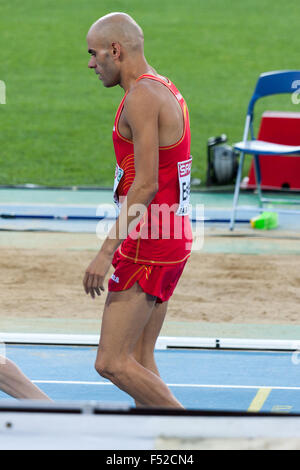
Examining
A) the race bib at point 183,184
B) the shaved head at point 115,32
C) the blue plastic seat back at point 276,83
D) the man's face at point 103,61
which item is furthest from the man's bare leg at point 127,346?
the blue plastic seat back at point 276,83

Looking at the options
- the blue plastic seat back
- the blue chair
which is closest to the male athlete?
the blue chair

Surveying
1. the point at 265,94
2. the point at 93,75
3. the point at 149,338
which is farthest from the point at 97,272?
the point at 93,75

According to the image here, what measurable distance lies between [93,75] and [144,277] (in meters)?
18.1

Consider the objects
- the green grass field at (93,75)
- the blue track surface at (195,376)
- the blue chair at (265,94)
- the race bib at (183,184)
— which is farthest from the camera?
the green grass field at (93,75)

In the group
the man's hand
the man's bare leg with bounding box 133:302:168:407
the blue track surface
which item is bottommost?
the blue track surface

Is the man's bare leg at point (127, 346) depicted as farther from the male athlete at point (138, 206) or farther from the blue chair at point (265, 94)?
the blue chair at point (265, 94)

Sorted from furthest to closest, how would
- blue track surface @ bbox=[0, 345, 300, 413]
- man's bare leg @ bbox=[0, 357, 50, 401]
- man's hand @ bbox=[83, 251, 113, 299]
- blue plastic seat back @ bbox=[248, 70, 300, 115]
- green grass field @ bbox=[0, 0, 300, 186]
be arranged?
green grass field @ bbox=[0, 0, 300, 186] < blue plastic seat back @ bbox=[248, 70, 300, 115] < blue track surface @ bbox=[0, 345, 300, 413] < man's bare leg @ bbox=[0, 357, 50, 401] < man's hand @ bbox=[83, 251, 113, 299]

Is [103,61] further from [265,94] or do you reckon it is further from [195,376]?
[265,94]

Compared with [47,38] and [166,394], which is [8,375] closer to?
[166,394]

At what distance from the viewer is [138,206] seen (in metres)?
3.98

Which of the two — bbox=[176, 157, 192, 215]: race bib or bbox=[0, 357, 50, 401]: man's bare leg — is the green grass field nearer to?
bbox=[0, 357, 50, 401]: man's bare leg

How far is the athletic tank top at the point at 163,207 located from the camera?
413 cm

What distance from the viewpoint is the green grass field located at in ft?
47.5

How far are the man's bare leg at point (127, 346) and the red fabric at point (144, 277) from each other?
27 millimetres
